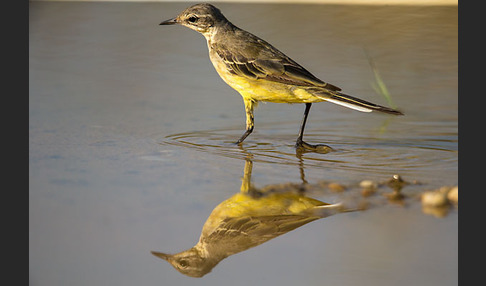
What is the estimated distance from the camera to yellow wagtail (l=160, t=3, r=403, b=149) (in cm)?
599

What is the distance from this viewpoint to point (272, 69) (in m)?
6.12

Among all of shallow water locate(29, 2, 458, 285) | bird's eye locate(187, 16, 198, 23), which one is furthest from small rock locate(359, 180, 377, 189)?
bird's eye locate(187, 16, 198, 23)

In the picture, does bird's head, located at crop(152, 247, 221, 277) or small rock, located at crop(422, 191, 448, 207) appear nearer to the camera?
bird's head, located at crop(152, 247, 221, 277)

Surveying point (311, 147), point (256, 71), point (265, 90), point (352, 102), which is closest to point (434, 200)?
point (352, 102)

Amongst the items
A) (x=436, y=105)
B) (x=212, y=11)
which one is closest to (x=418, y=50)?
(x=436, y=105)

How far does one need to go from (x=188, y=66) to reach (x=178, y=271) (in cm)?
550

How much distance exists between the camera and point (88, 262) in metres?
3.64

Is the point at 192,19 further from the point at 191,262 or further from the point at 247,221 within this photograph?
the point at 191,262

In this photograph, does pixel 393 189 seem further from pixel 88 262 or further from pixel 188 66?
pixel 188 66

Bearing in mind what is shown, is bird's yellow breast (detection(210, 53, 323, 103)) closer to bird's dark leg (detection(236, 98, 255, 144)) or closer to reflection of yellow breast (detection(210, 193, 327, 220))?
bird's dark leg (detection(236, 98, 255, 144))

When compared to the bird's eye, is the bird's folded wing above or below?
below

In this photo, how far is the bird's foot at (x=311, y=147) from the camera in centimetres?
616

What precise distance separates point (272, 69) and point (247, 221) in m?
2.25

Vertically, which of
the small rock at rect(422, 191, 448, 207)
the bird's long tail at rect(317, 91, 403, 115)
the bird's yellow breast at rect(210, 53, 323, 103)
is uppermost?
the bird's yellow breast at rect(210, 53, 323, 103)
